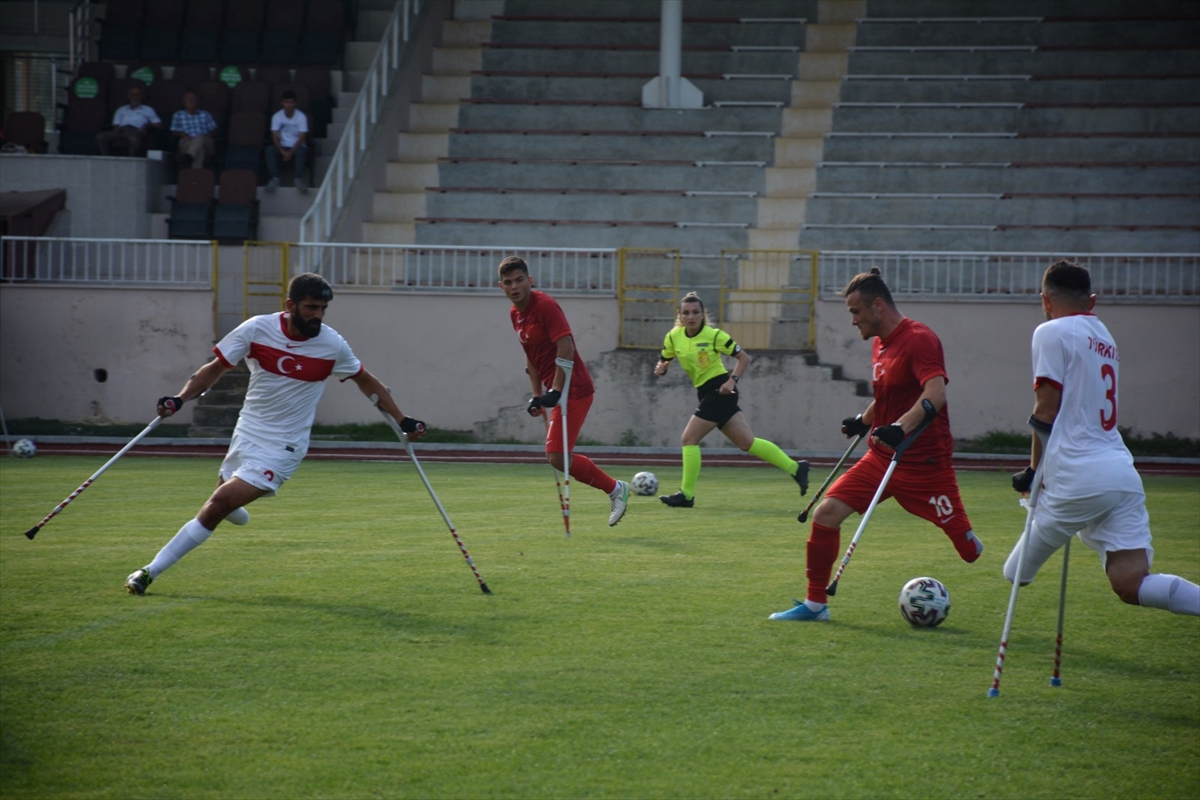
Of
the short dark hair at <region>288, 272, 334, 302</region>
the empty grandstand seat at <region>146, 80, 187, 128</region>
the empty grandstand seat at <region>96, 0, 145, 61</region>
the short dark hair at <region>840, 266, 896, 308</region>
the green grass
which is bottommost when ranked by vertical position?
the green grass

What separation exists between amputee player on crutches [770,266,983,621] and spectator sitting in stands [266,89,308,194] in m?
18.0

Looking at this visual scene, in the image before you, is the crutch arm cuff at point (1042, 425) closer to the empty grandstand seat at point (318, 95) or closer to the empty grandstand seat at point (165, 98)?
the empty grandstand seat at point (318, 95)

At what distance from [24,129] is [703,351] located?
17.5 m

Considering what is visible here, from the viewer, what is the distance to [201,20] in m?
27.4

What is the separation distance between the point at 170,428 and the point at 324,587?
42.8 feet

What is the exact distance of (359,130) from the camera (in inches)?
958

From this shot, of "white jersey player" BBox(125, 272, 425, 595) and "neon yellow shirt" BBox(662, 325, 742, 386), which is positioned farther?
"neon yellow shirt" BBox(662, 325, 742, 386)

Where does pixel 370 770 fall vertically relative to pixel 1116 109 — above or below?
below

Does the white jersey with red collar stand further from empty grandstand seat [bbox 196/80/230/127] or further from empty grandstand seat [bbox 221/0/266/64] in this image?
empty grandstand seat [bbox 221/0/266/64]

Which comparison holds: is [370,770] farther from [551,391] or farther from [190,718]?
[551,391]

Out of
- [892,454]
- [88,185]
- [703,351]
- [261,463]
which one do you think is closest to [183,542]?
[261,463]

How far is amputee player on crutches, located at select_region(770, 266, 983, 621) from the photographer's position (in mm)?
6992

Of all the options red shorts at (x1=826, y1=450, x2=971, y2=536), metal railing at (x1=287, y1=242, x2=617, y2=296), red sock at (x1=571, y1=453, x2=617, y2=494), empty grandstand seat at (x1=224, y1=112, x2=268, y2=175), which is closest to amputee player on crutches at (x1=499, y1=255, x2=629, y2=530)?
red sock at (x1=571, y1=453, x2=617, y2=494)

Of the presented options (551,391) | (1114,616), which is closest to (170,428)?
(551,391)
